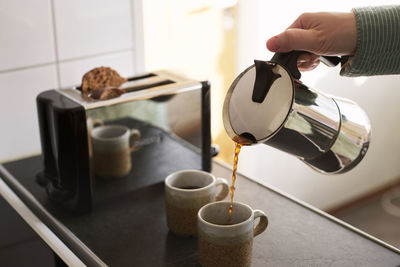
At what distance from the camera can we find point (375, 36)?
83 cm

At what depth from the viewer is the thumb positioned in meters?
0.80

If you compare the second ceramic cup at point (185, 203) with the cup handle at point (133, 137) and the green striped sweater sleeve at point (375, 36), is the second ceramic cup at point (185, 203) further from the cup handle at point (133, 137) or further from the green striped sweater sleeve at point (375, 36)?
the green striped sweater sleeve at point (375, 36)

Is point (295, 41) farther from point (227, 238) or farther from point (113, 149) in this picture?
point (113, 149)

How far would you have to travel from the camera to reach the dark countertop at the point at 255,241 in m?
0.90

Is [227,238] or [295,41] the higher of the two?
[295,41]

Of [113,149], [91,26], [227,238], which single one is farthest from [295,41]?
[91,26]

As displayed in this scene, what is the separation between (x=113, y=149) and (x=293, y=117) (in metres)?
0.40

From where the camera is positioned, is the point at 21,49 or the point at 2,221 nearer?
the point at 2,221

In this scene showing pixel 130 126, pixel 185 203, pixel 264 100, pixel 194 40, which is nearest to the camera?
pixel 264 100

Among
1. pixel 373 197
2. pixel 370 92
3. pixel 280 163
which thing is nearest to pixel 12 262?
pixel 280 163

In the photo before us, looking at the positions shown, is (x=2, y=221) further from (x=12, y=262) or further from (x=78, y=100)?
(x=78, y=100)

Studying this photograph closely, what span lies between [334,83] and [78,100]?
4.13ft

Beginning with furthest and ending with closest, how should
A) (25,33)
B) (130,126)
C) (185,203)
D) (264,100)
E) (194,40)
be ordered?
1. (194,40)
2. (25,33)
3. (130,126)
4. (185,203)
5. (264,100)

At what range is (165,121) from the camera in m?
1.08
